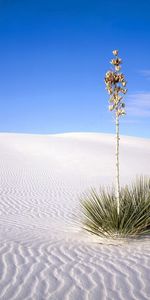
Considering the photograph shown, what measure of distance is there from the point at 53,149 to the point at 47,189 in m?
17.5

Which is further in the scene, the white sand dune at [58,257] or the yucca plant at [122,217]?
the yucca plant at [122,217]

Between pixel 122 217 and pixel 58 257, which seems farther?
pixel 122 217

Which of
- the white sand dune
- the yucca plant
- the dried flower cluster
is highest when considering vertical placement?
the dried flower cluster

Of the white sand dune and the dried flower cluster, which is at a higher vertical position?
the dried flower cluster

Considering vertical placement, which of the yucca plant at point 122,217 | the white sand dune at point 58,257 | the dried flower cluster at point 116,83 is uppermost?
the dried flower cluster at point 116,83

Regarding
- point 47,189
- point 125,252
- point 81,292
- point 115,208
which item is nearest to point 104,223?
point 115,208

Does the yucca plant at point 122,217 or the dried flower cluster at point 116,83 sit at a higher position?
the dried flower cluster at point 116,83

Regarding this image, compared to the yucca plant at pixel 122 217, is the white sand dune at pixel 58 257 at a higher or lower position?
lower

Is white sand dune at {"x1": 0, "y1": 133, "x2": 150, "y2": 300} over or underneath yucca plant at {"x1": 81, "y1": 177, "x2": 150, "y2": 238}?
underneath

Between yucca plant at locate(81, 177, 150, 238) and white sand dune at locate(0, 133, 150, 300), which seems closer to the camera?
white sand dune at locate(0, 133, 150, 300)

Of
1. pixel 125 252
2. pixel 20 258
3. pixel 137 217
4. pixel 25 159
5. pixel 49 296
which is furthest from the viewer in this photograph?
pixel 25 159

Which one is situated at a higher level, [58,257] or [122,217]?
[122,217]

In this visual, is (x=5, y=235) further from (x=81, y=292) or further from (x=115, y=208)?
(x=81, y=292)

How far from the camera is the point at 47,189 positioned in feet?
48.9
